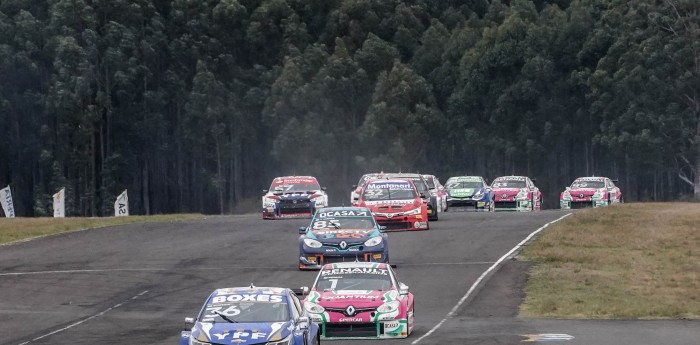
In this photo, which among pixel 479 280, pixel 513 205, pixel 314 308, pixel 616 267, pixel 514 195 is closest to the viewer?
pixel 314 308

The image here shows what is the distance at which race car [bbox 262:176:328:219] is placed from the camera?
52438 mm

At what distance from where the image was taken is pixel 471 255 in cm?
3888

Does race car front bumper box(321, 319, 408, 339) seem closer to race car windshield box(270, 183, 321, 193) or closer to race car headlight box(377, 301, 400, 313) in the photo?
race car headlight box(377, 301, 400, 313)

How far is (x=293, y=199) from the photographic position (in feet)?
173

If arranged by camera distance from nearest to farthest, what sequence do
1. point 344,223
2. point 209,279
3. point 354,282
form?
point 354,282 → point 209,279 → point 344,223

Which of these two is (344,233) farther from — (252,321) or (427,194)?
(427,194)

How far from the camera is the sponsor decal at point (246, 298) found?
21578 millimetres

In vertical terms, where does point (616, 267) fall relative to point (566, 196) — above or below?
below

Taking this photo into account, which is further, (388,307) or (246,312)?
(388,307)

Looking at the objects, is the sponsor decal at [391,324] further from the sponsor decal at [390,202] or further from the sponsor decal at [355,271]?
the sponsor decal at [390,202]

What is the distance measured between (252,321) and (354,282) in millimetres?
5057

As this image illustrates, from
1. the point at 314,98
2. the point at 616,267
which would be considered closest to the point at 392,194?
the point at 616,267

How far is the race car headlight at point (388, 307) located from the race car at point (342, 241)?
29.9ft

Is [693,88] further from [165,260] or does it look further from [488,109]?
[165,260]
